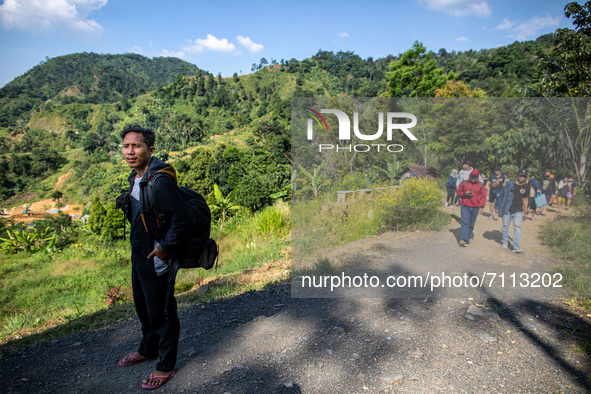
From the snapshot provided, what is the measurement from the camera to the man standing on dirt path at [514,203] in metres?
4.00

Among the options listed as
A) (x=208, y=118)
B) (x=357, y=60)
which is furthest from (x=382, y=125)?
(x=357, y=60)

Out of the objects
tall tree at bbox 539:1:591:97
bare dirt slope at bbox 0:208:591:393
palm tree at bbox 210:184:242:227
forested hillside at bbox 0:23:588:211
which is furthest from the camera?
forested hillside at bbox 0:23:588:211

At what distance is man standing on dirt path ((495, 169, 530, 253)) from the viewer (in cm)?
400

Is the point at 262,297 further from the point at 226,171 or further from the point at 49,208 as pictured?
the point at 49,208

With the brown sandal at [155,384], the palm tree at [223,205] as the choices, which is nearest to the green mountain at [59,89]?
the palm tree at [223,205]

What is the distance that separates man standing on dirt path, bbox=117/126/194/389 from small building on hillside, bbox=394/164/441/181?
9.18 feet

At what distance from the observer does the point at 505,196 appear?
405cm

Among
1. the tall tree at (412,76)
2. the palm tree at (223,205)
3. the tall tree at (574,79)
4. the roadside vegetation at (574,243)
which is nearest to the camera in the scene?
the roadside vegetation at (574,243)

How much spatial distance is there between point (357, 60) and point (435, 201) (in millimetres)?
126268

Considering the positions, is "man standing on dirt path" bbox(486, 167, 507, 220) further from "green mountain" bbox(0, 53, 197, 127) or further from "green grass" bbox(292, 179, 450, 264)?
"green mountain" bbox(0, 53, 197, 127)

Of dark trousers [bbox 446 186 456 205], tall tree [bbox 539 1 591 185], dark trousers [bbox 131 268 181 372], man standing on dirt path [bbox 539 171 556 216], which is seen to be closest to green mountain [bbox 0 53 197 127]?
tall tree [bbox 539 1 591 185]

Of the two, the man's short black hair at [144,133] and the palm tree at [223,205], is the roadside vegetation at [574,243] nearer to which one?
the man's short black hair at [144,133]

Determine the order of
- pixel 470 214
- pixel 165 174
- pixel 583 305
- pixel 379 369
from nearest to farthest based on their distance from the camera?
pixel 165 174 → pixel 379 369 → pixel 583 305 → pixel 470 214

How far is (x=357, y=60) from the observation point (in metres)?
119
